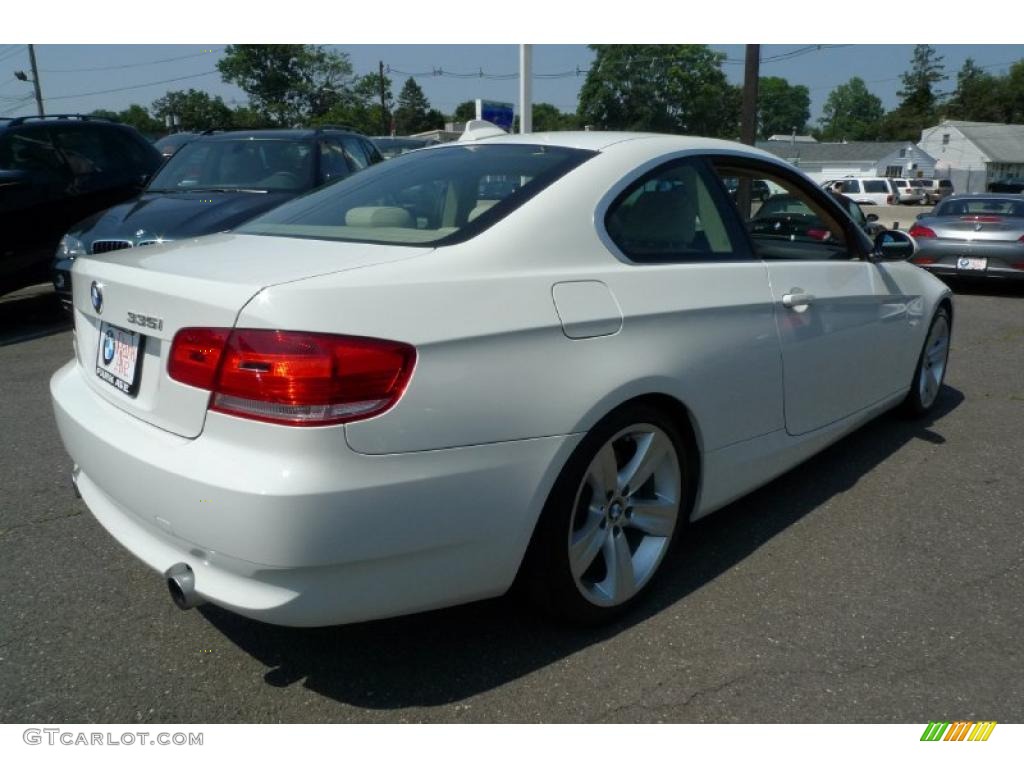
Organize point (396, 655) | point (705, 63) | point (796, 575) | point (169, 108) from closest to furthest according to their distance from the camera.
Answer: point (396, 655) < point (796, 575) < point (705, 63) < point (169, 108)

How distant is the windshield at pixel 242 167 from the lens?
24.2ft

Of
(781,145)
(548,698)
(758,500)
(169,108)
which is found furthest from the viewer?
(169,108)

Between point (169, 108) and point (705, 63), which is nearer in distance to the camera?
point (705, 63)

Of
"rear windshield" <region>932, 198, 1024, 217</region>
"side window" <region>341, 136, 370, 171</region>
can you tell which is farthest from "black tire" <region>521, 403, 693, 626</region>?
"rear windshield" <region>932, 198, 1024, 217</region>

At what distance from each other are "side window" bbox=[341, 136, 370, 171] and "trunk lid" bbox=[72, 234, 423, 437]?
18.4 ft

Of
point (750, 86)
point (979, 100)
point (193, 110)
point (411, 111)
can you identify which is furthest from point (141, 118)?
point (979, 100)

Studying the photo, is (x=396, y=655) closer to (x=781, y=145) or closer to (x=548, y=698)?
(x=548, y=698)

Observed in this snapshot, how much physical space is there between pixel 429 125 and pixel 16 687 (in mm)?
115677

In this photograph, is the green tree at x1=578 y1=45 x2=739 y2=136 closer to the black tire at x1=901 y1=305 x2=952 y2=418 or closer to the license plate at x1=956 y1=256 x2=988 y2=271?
the license plate at x1=956 y1=256 x2=988 y2=271

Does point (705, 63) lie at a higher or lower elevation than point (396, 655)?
higher

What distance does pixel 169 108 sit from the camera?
8456 cm

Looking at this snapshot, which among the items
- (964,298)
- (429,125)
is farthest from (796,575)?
(429,125)

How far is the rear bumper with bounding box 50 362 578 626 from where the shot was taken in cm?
197
